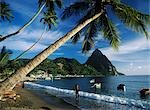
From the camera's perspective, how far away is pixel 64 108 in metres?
17.8

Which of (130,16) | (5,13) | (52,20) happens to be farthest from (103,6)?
(52,20)

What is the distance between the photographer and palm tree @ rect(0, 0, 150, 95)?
5.75m

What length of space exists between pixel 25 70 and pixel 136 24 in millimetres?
4687

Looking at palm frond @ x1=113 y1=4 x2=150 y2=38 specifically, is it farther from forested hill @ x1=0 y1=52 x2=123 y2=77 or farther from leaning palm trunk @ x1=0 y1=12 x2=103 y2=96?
forested hill @ x1=0 y1=52 x2=123 y2=77

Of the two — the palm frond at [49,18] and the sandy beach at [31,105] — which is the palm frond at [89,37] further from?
the sandy beach at [31,105]

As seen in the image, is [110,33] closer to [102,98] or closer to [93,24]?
[93,24]

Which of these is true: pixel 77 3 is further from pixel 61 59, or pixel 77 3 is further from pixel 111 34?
pixel 61 59

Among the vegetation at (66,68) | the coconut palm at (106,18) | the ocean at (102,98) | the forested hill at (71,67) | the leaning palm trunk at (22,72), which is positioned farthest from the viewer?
the forested hill at (71,67)

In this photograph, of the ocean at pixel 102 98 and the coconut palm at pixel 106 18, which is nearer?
the coconut palm at pixel 106 18

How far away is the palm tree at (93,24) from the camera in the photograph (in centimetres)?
575

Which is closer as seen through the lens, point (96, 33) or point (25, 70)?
point (25, 70)

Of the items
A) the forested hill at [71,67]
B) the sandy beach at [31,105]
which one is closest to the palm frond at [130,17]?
the sandy beach at [31,105]

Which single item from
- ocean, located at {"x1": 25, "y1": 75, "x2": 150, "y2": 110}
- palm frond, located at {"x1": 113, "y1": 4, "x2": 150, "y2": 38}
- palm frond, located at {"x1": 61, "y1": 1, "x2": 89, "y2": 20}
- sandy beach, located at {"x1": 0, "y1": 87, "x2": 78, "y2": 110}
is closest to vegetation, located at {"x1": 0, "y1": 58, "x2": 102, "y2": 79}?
ocean, located at {"x1": 25, "y1": 75, "x2": 150, "y2": 110}

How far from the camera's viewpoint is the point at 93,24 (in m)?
11.7
